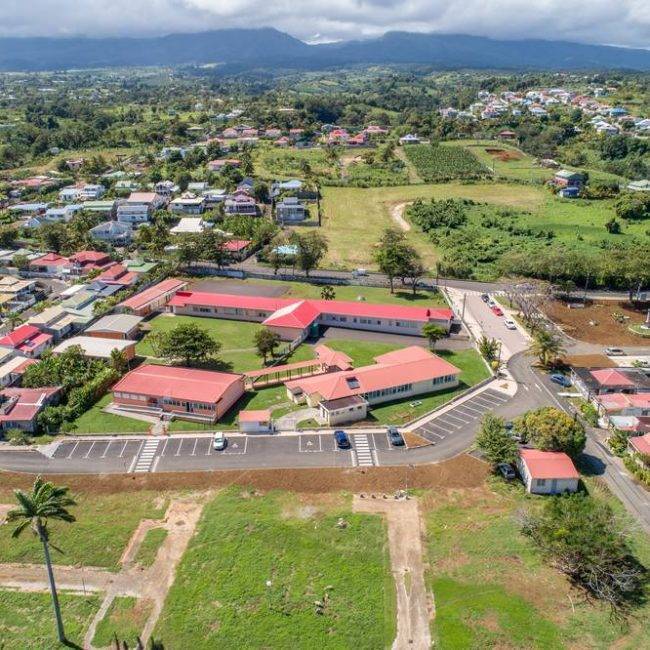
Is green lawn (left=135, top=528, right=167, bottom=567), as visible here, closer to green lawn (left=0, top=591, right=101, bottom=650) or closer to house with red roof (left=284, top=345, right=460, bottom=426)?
green lawn (left=0, top=591, right=101, bottom=650)

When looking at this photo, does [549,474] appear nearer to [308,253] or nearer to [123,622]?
[123,622]

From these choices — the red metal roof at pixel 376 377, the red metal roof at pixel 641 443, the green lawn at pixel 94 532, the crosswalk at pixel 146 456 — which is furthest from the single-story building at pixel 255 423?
the red metal roof at pixel 641 443

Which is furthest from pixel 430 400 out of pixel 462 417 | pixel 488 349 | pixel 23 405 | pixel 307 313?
pixel 23 405

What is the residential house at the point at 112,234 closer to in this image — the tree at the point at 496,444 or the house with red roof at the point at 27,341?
the house with red roof at the point at 27,341

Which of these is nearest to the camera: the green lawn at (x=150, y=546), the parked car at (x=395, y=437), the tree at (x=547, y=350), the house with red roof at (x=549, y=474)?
the green lawn at (x=150, y=546)

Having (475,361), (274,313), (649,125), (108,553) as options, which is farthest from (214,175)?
(649,125)

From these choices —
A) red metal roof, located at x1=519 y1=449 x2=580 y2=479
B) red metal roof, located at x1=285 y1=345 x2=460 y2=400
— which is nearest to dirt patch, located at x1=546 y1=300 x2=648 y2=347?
red metal roof, located at x1=285 y1=345 x2=460 y2=400

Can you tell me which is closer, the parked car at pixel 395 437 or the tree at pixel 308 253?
the parked car at pixel 395 437
